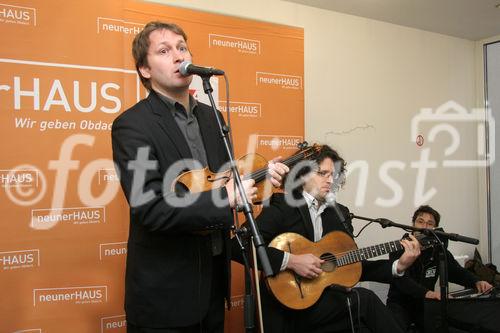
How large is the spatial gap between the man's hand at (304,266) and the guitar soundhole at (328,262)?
0.09 m

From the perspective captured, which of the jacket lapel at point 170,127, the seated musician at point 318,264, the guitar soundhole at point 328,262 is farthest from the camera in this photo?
the guitar soundhole at point 328,262

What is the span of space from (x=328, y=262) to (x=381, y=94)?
2104 millimetres

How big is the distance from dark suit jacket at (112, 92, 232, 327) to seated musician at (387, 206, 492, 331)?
5.79 feet

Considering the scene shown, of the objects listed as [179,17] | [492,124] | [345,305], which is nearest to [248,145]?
[179,17]

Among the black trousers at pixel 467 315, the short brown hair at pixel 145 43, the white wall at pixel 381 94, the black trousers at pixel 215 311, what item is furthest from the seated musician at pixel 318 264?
the short brown hair at pixel 145 43

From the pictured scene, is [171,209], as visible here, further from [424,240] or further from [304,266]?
[424,240]

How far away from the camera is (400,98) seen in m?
4.16

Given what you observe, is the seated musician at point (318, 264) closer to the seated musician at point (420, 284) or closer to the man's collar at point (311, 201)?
the man's collar at point (311, 201)

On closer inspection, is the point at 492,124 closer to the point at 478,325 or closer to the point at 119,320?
the point at 478,325

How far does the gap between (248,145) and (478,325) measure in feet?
5.99

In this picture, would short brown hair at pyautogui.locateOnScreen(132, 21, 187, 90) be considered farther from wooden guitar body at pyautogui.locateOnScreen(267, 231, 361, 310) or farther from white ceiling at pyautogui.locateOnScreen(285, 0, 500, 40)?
white ceiling at pyautogui.locateOnScreen(285, 0, 500, 40)

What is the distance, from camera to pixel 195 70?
1369mm

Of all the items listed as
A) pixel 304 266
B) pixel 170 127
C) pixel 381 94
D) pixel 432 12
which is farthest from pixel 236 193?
pixel 432 12

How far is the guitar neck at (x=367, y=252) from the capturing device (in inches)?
98.5
